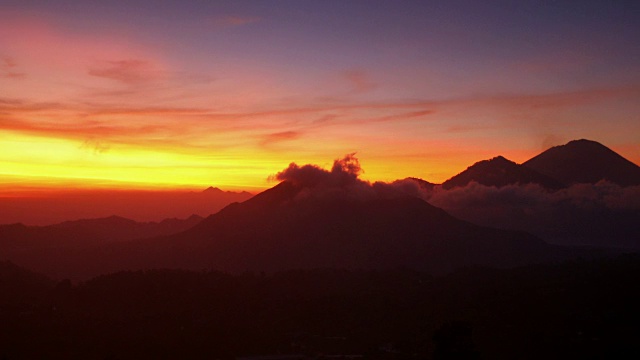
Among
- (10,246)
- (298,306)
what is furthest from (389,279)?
(10,246)

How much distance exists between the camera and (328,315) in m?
83.6

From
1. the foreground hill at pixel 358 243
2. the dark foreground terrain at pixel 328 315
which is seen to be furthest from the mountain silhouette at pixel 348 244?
the dark foreground terrain at pixel 328 315

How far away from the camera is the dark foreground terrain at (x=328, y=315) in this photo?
2498 inches

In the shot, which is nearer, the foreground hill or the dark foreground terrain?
the dark foreground terrain

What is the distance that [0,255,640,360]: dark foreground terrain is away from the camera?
208ft

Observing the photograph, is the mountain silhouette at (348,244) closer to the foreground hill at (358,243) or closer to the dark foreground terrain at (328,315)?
the foreground hill at (358,243)

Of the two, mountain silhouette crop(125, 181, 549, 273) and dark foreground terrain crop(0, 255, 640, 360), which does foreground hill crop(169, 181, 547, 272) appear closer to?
mountain silhouette crop(125, 181, 549, 273)

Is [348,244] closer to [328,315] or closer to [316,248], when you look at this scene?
[316,248]

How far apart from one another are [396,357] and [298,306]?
30.1 m

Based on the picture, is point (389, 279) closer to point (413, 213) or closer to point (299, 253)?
point (299, 253)

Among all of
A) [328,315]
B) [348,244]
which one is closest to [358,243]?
[348,244]

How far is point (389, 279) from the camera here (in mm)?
117062

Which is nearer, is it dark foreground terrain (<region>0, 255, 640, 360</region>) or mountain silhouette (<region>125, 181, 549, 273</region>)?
dark foreground terrain (<region>0, 255, 640, 360</region>)

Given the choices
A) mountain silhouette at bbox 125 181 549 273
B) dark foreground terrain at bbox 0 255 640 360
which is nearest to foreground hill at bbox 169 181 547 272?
mountain silhouette at bbox 125 181 549 273
